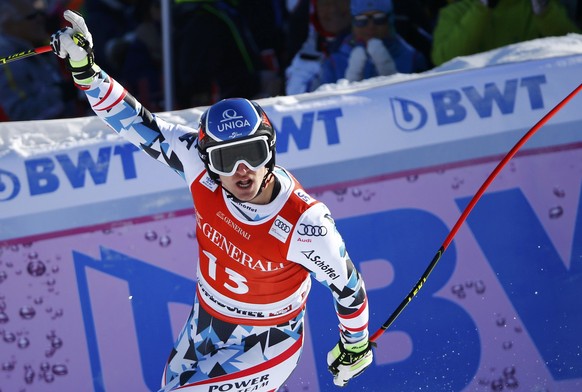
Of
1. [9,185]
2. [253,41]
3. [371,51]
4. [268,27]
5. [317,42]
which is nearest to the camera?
[9,185]

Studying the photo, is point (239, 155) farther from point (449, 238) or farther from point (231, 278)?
point (449, 238)

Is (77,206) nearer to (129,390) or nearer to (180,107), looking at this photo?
(129,390)

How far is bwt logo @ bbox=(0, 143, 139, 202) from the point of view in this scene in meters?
5.11

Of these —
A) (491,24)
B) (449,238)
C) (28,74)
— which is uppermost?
(491,24)

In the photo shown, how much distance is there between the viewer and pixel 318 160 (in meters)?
5.26

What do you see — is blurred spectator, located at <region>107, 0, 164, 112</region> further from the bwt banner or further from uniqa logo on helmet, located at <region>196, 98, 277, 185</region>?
uniqa logo on helmet, located at <region>196, 98, 277, 185</region>

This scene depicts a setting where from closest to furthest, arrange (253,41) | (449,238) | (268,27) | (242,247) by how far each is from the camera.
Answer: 1. (242,247)
2. (449,238)
3. (253,41)
4. (268,27)

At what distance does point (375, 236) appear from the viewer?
5.28m

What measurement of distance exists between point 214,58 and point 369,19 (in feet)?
3.67

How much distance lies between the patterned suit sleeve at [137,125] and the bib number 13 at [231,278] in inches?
16.6

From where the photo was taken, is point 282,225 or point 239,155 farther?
point 282,225

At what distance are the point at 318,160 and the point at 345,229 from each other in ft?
1.26

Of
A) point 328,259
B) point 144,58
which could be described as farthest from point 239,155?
point 144,58

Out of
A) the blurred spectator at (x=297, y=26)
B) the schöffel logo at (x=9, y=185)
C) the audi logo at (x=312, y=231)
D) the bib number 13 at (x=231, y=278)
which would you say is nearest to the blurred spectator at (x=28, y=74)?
the schöffel logo at (x=9, y=185)
